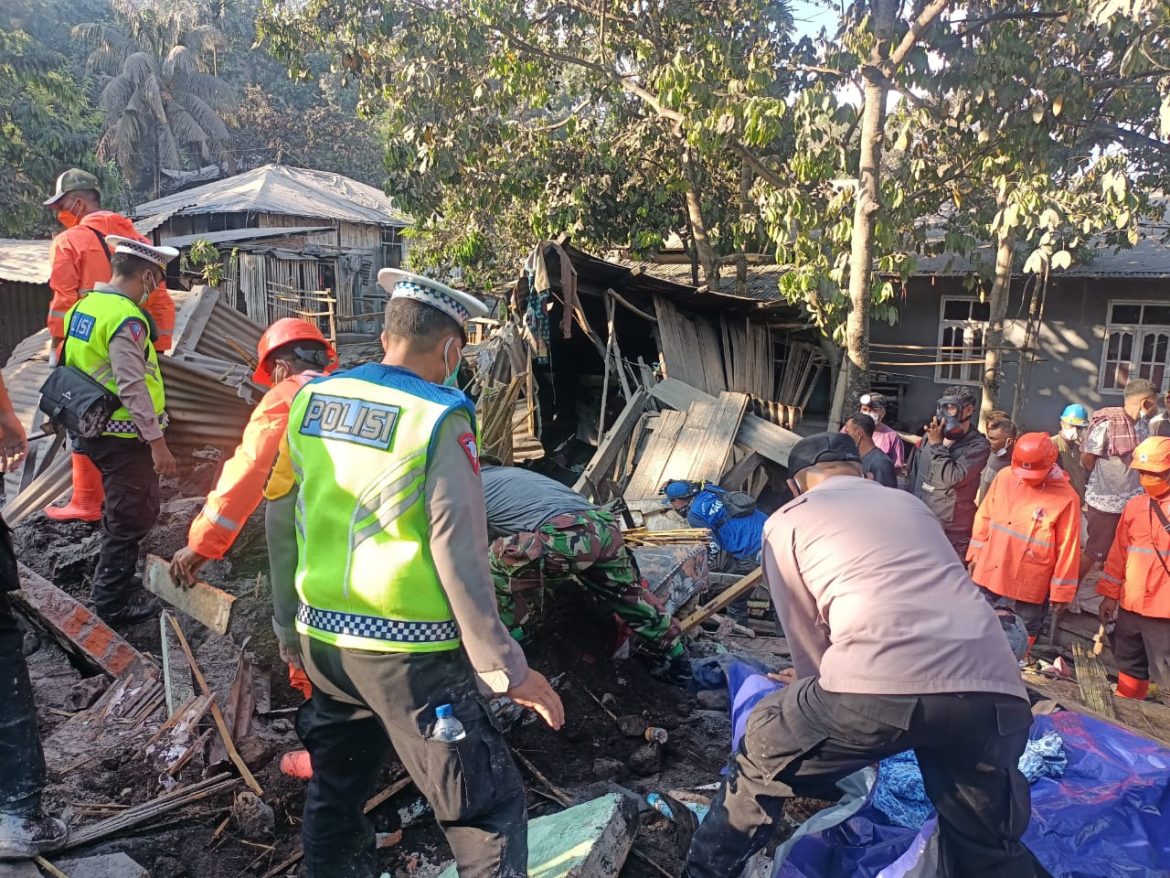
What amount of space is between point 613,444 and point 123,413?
540 cm

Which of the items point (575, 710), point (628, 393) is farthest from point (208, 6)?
point (575, 710)

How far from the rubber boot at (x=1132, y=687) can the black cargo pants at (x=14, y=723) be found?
17.3ft

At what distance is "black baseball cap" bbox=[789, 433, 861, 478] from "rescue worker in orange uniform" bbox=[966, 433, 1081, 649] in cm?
236

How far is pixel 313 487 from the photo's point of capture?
2166 millimetres

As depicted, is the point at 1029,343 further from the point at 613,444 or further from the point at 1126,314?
Result: the point at 613,444

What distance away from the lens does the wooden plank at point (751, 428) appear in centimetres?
838

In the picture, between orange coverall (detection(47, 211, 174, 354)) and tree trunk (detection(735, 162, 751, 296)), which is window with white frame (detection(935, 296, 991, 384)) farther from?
orange coverall (detection(47, 211, 174, 354))

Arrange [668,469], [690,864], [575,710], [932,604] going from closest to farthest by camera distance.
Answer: [932,604] → [690,864] → [575,710] → [668,469]

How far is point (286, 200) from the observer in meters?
20.5

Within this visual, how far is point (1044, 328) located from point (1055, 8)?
532cm

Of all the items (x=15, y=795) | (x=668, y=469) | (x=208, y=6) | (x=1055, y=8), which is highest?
(x=208, y=6)

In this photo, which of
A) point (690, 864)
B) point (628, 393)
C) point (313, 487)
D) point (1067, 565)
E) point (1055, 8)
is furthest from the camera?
point (628, 393)

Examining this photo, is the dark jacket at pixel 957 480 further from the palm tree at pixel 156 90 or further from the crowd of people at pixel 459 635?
the palm tree at pixel 156 90

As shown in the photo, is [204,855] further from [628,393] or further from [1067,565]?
[628,393]
